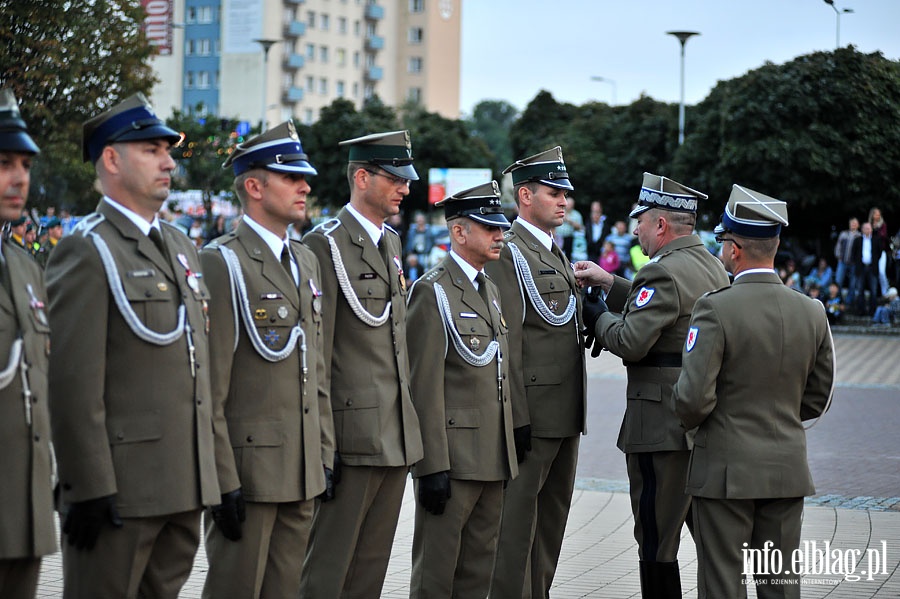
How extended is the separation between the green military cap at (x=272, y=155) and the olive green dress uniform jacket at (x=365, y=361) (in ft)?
1.99

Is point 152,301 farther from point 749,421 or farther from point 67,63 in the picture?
point 67,63

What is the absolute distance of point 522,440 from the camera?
6.35 m

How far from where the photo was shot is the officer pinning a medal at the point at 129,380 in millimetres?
4117

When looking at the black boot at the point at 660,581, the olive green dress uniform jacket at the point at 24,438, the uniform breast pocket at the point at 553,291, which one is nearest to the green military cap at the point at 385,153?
the uniform breast pocket at the point at 553,291

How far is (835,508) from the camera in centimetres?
910

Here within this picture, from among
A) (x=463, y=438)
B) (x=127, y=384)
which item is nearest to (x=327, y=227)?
(x=463, y=438)

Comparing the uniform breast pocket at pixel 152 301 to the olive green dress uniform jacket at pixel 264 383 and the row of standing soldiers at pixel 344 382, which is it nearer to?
the row of standing soldiers at pixel 344 382

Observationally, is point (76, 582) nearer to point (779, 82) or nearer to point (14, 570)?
point (14, 570)

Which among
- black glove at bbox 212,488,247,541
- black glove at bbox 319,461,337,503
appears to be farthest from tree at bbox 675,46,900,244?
black glove at bbox 212,488,247,541

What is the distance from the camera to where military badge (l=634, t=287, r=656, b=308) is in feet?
20.8

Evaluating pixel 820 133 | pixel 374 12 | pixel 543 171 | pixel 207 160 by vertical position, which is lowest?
pixel 543 171

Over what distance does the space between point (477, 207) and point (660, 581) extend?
2.14 meters

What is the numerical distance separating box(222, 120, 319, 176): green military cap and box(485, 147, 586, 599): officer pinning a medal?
6.03 feet

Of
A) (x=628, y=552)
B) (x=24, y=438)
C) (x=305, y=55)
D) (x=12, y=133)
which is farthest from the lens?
(x=305, y=55)
